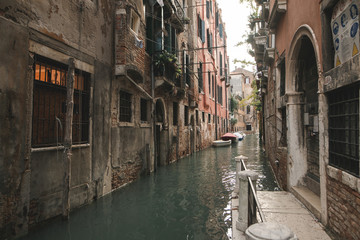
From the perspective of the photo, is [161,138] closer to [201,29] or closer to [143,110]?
[143,110]

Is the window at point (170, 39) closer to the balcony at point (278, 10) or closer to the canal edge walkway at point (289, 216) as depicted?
the balcony at point (278, 10)

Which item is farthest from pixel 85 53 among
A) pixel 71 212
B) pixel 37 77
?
pixel 71 212

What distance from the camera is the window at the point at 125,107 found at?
6.71 m

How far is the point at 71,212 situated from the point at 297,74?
5371 millimetres

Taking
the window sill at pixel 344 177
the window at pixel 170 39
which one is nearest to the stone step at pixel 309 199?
the window sill at pixel 344 177

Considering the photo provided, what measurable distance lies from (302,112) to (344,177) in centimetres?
257

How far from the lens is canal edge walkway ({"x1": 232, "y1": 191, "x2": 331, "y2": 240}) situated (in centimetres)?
307

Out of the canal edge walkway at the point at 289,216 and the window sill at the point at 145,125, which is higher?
the window sill at the point at 145,125

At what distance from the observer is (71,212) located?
4.55 m

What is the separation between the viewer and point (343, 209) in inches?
109

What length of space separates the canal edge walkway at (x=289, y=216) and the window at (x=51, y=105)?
3.49 meters

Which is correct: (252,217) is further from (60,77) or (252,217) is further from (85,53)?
(85,53)

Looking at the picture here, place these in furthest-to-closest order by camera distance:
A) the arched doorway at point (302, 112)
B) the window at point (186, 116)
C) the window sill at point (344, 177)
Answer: the window at point (186, 116) → the arched doorway at point (302, 112) → the window sill at point (344, 177)

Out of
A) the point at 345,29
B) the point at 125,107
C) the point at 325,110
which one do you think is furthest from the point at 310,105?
the point at 125,107
